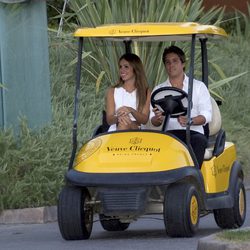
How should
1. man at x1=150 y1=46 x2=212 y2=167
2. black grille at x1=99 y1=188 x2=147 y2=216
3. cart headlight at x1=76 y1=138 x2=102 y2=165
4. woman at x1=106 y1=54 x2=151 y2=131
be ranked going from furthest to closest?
woman at x1=106 y1=54 x2=151 y2=131
man at x1=150 y1=46 x2=212 y2=167
cart headlight at x1=76 y1=138 x2=102 y2=165
black grille at x1=99 y1=188 x2=147 y2=216

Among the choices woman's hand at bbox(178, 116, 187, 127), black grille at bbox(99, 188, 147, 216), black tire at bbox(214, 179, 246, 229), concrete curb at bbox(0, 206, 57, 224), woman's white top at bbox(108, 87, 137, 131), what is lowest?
concrete curb at bbox(0, 206, 57, 224)

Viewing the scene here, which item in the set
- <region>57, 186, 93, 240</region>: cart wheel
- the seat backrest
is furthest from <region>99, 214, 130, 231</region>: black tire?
the seat backrest

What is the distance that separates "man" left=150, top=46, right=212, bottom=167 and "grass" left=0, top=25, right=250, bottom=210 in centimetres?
195

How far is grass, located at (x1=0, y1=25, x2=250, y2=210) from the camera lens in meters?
11.0

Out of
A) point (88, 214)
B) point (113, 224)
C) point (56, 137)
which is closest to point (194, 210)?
point (88, 214)

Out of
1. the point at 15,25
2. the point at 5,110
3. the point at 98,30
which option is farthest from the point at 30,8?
the point at 98,30

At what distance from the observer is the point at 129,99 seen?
962cm

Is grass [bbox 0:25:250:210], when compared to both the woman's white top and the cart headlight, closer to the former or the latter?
the woman's white top

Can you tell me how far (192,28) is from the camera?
9.00m

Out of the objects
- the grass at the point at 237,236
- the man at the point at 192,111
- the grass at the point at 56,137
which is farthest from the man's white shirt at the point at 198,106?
the grass at the point at 56,137

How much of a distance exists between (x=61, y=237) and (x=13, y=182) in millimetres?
1612

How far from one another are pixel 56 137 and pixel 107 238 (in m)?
2.34

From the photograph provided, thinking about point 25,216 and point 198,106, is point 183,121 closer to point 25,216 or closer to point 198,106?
point 198,106

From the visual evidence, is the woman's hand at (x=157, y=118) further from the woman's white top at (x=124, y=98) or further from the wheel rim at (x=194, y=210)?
the wheel rim at (x=194, y=210)
